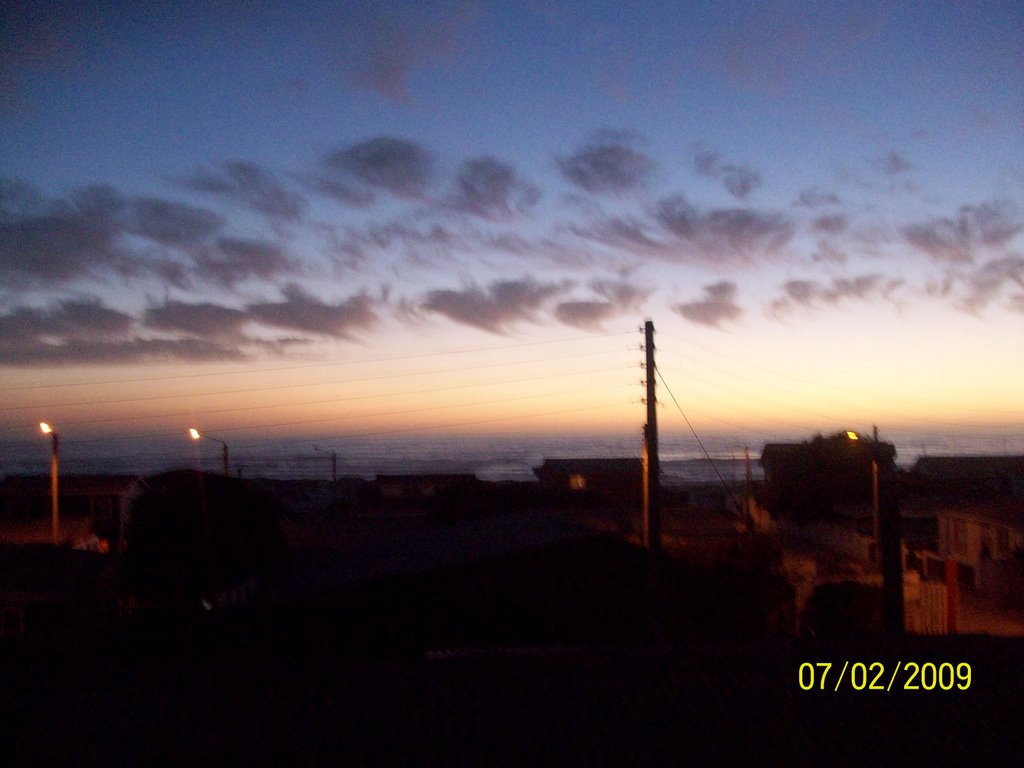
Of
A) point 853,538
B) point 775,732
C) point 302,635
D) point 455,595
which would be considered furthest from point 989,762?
point 853,538

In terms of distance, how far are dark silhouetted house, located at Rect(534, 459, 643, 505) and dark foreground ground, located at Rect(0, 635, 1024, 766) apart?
30.2 meters

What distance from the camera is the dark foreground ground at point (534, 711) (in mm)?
5160

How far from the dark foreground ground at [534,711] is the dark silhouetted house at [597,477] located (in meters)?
30.2

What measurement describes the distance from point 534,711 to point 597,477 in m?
36.8

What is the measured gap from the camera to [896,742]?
5336 millimetres

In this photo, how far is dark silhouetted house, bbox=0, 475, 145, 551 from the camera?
29031 millimetres

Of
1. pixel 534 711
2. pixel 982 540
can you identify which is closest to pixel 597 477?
pixel 982 540

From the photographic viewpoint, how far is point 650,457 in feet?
43.4

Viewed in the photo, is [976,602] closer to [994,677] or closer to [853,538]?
[853,538]

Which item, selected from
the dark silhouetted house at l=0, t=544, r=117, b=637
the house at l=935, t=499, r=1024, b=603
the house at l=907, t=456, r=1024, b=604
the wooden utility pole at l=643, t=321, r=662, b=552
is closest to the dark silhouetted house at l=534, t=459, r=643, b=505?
the house at l=907, t=456, r=1024, b=604

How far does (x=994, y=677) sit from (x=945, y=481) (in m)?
36.3

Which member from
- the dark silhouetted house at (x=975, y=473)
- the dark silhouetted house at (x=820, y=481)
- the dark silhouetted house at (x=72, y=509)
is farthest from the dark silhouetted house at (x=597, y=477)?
the dark silhouetted house at (x=72, y=509)

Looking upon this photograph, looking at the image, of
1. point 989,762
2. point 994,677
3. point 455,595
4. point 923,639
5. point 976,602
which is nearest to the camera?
point 989,762

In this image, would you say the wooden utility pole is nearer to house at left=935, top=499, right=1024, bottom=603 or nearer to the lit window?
house at left=935, top=499, right=1024, bottom=603
